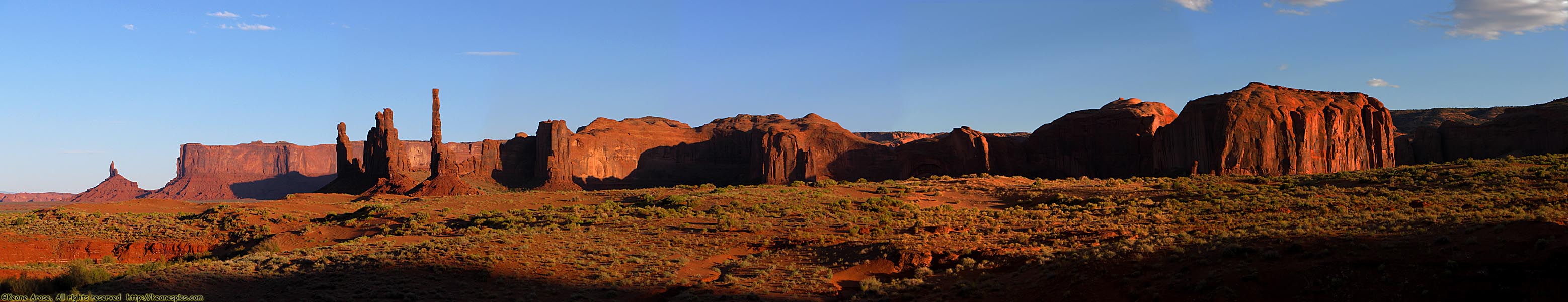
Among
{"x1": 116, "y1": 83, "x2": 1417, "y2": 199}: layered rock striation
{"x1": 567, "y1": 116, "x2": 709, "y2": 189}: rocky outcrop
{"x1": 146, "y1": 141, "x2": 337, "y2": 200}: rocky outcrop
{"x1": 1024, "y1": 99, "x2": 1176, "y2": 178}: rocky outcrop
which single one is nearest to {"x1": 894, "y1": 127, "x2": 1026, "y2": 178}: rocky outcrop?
{"x1": 116, "y1": 83, "x2": 1417, "y2": 199}: layered rock striation

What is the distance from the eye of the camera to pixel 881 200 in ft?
113

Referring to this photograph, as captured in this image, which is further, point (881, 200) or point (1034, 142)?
point (1034, 142)

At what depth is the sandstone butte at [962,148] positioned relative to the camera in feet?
174

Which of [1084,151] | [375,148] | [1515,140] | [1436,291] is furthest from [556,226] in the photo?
[375,148]

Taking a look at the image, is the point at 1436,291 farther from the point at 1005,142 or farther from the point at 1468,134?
the point at 1005,142

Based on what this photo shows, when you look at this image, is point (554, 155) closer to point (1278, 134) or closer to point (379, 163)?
point (379, 163)

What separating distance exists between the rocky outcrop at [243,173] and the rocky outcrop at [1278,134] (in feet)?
515

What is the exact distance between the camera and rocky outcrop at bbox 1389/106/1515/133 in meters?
104

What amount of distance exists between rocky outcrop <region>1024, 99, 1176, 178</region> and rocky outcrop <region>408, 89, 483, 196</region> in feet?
152

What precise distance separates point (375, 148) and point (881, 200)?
75020 millimetres

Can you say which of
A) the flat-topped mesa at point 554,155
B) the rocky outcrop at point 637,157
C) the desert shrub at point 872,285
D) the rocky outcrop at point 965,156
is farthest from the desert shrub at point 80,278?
the rocky outcrop at point 637,157

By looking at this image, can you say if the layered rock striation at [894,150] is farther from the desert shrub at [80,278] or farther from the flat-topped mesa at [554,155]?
the desert shrub at [80,278]

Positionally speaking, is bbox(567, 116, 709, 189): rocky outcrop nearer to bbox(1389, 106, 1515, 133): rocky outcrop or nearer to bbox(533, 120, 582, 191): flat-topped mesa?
bbox(533, 120, 582, 191): flat-topped mesa

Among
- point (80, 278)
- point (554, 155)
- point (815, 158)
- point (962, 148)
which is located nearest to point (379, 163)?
point (554, 155)
